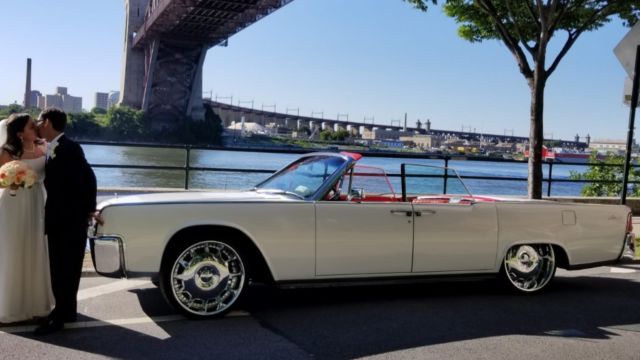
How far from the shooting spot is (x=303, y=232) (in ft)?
16.1

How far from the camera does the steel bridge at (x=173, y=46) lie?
2247 inches

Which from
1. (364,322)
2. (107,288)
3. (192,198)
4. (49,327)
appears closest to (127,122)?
(107,288)

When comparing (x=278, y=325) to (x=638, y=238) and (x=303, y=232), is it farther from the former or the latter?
(x=638, y=238)

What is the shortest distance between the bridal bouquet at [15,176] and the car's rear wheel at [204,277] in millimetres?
1097

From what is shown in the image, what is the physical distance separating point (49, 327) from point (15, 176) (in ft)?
3.45

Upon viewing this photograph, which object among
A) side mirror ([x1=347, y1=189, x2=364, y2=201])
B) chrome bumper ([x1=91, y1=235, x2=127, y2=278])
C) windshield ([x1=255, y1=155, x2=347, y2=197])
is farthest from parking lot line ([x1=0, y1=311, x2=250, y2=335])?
side mirror ([x1=347, y1=189, x2=364, y2=201])

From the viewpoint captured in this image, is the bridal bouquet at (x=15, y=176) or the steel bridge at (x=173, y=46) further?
the steel bridge at (x=173, y=46)

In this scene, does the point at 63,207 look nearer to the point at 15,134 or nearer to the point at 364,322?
the point at 15,134

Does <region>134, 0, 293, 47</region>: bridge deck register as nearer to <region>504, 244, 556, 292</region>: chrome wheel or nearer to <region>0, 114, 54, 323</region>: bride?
<region>504, 244, 556, 292</region>: chrome wheel

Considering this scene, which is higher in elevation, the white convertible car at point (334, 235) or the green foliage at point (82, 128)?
the green foliage at point (82, 128)

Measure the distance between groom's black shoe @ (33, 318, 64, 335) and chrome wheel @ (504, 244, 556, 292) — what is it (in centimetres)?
374

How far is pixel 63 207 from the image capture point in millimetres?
4379

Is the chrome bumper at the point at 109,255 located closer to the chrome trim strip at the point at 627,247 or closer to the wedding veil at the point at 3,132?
the wedding veil at the point at 3,132

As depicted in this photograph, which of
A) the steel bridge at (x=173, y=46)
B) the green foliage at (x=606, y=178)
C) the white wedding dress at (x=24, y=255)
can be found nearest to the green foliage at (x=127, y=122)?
the steel bridge at (x=173, y=46)
